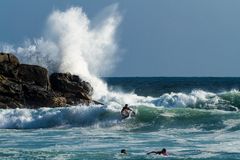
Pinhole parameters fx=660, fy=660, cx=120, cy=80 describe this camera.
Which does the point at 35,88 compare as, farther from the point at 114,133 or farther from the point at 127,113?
the point at 114,133

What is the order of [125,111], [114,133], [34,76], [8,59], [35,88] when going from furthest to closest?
[8,59]
[34,76]
[35,88]
[125,111]
[114,133]

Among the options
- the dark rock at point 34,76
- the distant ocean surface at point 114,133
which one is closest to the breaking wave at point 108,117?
the distant ocean surface at point 114,133

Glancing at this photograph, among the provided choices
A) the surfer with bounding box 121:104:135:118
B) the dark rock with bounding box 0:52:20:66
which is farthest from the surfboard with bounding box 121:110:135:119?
the dark rock with bounding box 0:52:20:66

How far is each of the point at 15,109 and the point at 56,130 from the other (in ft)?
14.3

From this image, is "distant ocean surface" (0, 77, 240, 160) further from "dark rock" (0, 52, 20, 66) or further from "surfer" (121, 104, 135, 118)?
"dark rock" (0, 52, 20, 66)

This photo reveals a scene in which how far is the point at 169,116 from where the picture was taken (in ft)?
115

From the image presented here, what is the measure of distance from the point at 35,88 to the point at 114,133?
25.5 feet

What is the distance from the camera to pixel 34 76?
37.9m

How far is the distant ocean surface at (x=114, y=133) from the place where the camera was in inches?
922

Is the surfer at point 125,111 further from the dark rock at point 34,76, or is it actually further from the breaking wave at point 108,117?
the dark rock at point 34,76

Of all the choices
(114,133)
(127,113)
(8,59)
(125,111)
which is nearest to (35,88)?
(8,59)

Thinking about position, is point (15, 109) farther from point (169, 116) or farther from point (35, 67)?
point (169, 116)

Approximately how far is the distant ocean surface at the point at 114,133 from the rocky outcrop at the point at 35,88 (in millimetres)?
1032

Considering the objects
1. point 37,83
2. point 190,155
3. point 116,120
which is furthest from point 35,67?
point 190,155
